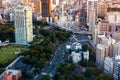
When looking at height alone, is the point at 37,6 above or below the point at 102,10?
above

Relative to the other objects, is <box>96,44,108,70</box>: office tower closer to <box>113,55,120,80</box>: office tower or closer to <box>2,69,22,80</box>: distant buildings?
<box>113,55,120,80</box>: office tower

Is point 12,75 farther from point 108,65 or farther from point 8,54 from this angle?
point 8,54

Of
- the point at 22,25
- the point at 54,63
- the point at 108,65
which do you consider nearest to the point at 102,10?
the point at 22,25

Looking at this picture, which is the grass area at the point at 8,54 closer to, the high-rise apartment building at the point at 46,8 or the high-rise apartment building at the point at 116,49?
the high-rise apartment building at the point at 116,49

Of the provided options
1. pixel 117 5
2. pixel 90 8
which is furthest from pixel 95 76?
pixel 117 5

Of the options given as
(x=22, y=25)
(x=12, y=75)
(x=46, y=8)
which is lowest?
(x=12, y=75)

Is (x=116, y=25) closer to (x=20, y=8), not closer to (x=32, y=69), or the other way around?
(x=20, y=8)

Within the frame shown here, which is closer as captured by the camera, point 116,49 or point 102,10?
point 116,49

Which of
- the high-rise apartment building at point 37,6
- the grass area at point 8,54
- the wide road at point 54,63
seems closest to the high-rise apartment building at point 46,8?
the high-rise apartment building at point 37,6

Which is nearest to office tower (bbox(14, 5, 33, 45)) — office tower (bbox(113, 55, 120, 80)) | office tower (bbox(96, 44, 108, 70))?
office tower (bbox(96, 44, 108, 70))
